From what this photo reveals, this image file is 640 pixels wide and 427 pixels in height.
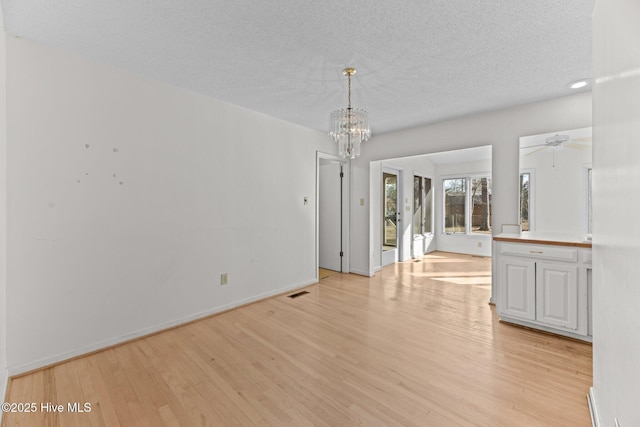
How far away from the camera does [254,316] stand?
3078 mm

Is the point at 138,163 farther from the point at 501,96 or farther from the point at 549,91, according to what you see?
the point at 549,91

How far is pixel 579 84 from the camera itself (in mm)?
2658

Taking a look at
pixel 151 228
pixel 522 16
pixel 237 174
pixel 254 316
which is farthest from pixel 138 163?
pixel 522 16

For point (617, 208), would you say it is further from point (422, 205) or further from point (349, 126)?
point (422, 205)

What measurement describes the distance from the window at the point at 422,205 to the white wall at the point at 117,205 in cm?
418

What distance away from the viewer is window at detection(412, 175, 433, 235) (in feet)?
21.6

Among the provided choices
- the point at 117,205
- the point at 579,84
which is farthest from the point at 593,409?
the point at 117,205

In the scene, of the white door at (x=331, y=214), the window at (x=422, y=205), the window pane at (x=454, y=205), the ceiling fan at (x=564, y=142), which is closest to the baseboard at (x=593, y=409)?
→ the ceiling fan at (x=564, y=142)

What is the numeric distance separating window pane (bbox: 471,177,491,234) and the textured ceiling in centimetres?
391

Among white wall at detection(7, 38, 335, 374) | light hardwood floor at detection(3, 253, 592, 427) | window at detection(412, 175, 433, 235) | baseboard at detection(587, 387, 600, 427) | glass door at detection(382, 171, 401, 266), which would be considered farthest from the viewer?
window at detection(412, 175, 433, 235)

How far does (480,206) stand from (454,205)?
623mm

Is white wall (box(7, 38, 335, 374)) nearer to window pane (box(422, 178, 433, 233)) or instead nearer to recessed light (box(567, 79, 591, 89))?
recessed light (box(567, 79, 591, 89))

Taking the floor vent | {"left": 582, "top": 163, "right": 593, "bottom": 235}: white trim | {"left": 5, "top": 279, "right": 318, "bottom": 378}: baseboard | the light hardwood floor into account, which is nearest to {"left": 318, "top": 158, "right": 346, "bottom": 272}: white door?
the floor vent

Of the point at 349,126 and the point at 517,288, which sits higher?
the point at 349,126
